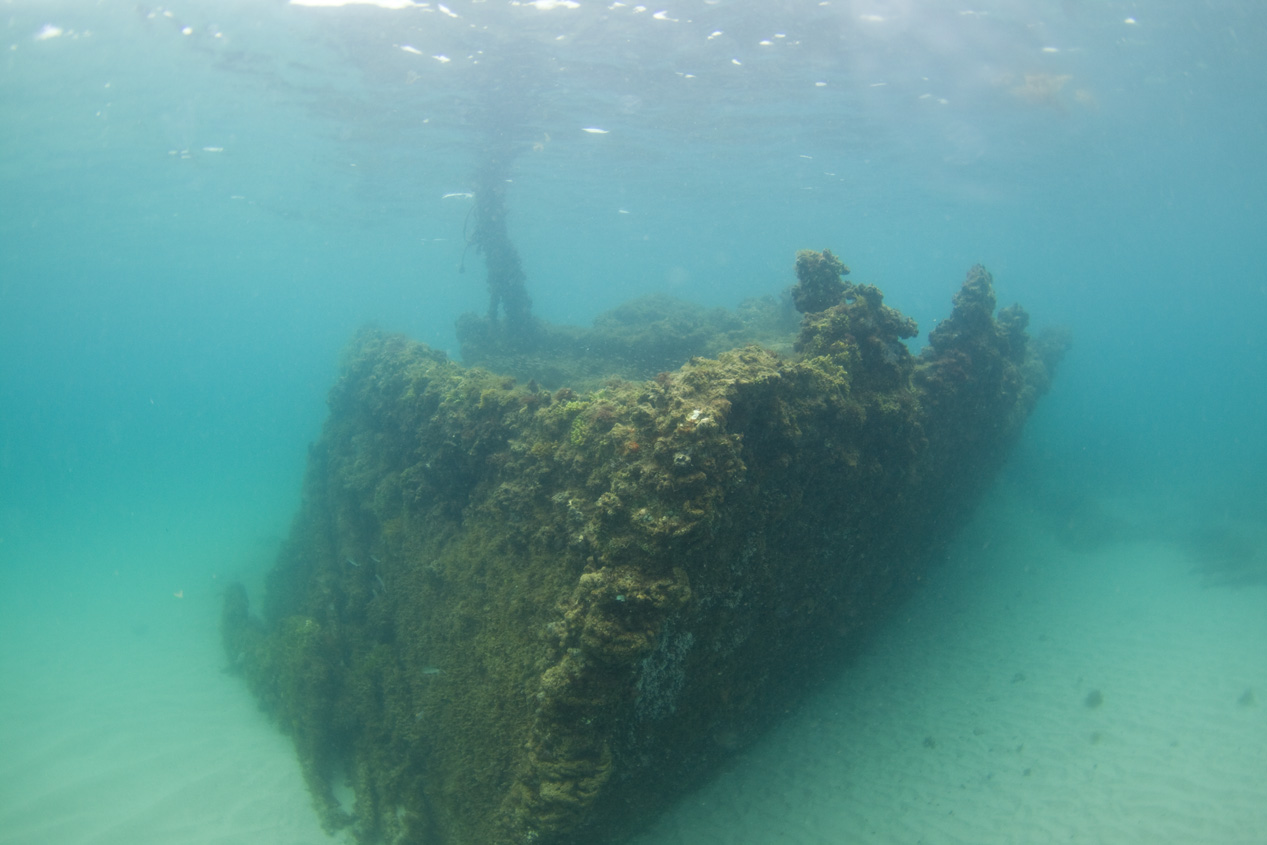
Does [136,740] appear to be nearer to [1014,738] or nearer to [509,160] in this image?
[1014,738]

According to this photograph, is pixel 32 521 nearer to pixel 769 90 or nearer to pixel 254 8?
pixel 254 8

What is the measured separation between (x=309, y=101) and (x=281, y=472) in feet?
110

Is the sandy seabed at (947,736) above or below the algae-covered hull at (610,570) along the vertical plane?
below

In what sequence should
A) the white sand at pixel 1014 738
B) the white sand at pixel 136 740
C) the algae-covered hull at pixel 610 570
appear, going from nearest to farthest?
the algae-covered hull at pixel 610 570
the white sand at pixel 1014 738
the white sand at pixel 136 740

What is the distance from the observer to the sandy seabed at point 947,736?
23.5 ft

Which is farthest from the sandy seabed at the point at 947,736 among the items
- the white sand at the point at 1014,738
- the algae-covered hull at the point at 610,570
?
the algae-covered hull at the point at 610,570

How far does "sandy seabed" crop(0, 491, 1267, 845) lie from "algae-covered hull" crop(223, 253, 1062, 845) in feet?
3.45

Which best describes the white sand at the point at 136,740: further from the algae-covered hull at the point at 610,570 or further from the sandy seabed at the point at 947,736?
the algae-covered hull at the point at 610,570

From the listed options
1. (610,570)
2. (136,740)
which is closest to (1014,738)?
(610,570)

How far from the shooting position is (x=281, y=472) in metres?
46.2

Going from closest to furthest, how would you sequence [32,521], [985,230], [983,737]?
[983,737], [32,521], [985,230]

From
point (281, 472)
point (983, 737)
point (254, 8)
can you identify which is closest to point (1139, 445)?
point (983, 737)

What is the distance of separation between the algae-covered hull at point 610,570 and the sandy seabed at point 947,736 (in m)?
1.05

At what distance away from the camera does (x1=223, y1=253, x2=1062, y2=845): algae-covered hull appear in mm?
4906
